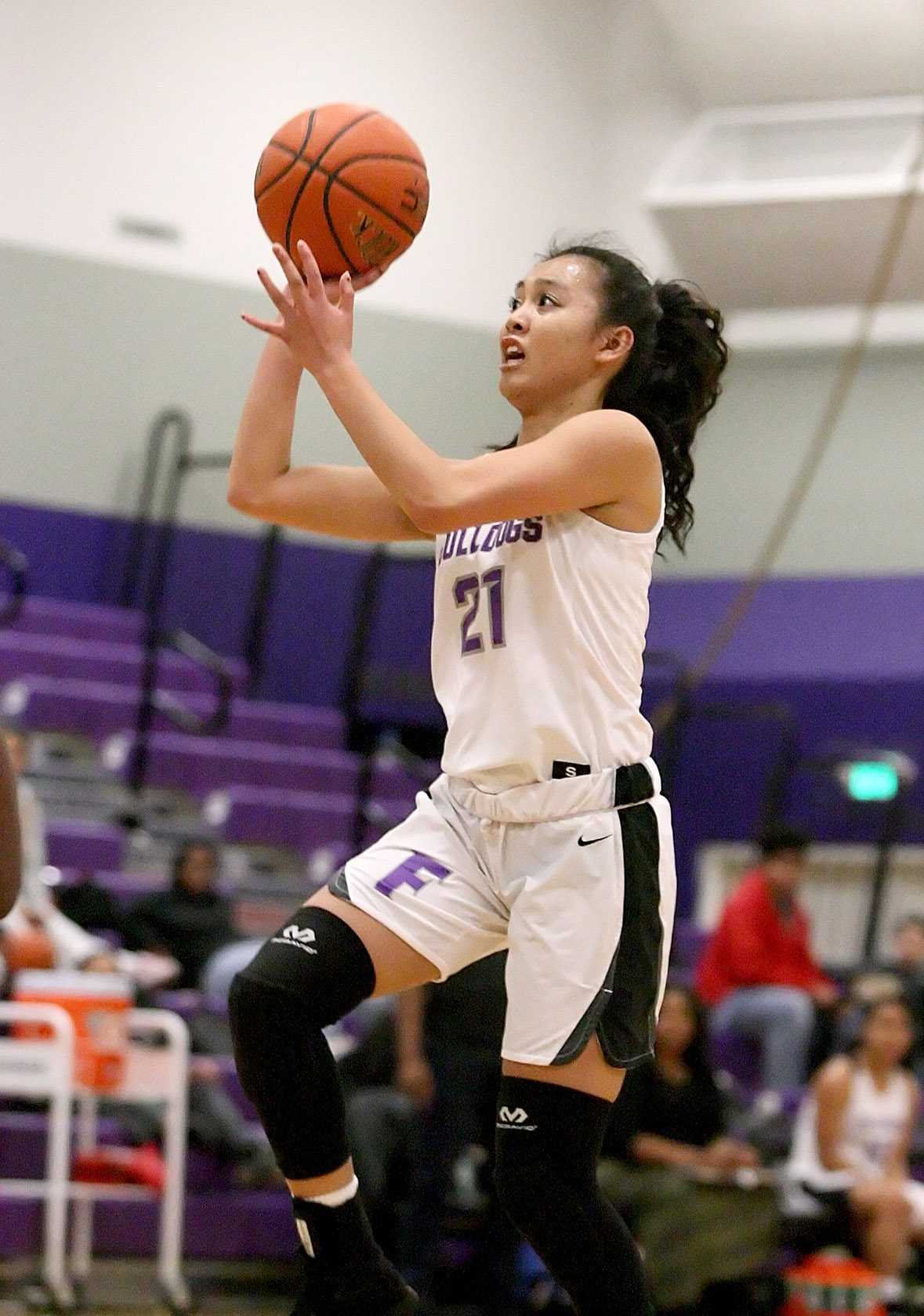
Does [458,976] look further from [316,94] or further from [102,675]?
[316,94]

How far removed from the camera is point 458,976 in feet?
21.9

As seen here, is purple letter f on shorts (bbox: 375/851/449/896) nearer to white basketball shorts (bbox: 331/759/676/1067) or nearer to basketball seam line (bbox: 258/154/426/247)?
white basketball shorts (bbox: 331/759/676/1067)

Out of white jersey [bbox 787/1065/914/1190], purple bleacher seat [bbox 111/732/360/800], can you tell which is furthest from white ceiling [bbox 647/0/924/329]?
white jersey [bbox 787/1065/914/1190]

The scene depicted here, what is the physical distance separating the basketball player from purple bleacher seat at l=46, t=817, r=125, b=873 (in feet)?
17.8

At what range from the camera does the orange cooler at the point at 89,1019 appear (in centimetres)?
644

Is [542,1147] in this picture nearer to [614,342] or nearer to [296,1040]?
[296,1040]

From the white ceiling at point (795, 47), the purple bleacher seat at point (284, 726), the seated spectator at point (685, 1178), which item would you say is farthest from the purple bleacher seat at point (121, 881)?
the white ceiling at point (795, 47)

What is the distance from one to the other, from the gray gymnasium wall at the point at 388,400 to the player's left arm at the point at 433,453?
303 inches

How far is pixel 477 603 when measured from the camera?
3211 millimetres

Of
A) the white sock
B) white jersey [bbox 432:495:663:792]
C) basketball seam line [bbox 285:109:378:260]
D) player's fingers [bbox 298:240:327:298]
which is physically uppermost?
basketball seam line [bbox 285:109:378:260]

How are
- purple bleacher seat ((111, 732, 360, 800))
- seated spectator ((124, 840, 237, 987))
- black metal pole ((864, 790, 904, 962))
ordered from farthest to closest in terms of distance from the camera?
black metal pole ((864, 790, 904, 962))
purple bleacher seat ((111, 732, 360, 800))
seated spectator ((124, 840, 237, 987))

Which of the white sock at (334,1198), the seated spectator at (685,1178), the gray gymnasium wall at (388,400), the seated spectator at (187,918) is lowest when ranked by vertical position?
the seated spectator at (685,1178)

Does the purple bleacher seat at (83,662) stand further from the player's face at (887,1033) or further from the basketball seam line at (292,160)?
the basketball seam line at (292,160)

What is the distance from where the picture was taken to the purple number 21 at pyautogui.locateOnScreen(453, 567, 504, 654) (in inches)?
125
